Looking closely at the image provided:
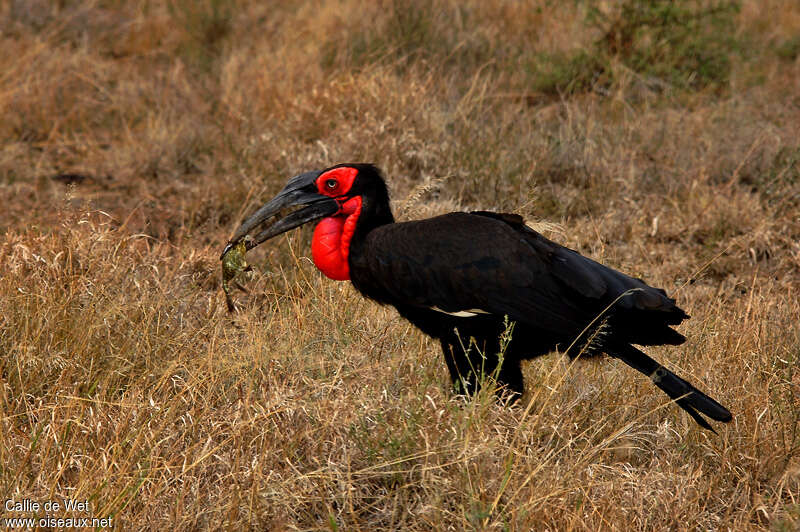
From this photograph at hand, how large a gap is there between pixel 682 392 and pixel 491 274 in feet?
2.59

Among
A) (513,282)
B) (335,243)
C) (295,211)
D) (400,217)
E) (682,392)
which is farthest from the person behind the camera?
(400,217)

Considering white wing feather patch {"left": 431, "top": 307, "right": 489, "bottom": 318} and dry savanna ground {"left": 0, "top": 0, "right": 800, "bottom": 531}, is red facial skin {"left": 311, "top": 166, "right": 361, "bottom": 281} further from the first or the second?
white wing feather patch {"left": 431, "top": 307, "right": 489, "bottom": 318}

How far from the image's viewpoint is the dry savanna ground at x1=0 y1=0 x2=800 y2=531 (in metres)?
3.00

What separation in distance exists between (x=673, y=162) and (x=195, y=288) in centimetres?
336

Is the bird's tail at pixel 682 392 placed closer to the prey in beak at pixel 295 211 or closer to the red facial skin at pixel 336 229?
the red facial skin at pixel 336 229

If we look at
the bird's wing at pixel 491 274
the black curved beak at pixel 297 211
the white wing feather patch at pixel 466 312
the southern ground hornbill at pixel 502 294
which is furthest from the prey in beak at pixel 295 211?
the white wing feather patch at pixel 466 312

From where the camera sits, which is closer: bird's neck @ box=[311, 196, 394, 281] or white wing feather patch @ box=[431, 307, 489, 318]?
white wing feather patch @ box=[431, 307, 489, 318]

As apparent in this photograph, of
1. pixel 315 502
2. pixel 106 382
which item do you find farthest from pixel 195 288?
pixel 315 502

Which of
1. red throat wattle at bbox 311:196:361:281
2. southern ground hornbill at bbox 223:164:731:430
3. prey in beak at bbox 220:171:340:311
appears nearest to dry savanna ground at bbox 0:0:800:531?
southern ground hornbill at bbox 223:164:731:430

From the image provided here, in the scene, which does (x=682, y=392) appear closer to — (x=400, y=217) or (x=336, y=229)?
(x=336, y=229)

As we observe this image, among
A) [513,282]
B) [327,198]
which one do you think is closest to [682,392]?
[513,282]

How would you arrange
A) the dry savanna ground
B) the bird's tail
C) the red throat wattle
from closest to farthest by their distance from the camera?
the dry savanna ground
the bird's tail
the red throat wattle

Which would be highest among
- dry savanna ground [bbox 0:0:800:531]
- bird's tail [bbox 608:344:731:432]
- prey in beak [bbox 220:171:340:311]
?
prey in beak [bbox 220:171:340:311]

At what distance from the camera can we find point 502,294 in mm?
3336
